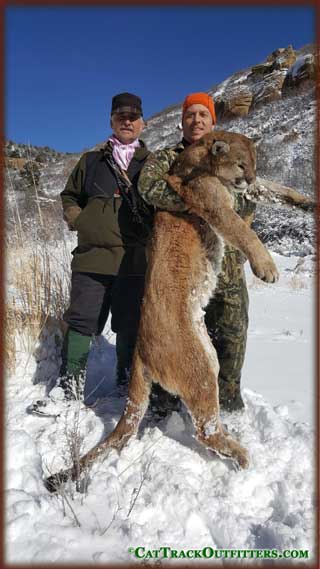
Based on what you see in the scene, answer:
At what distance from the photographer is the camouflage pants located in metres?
3.03

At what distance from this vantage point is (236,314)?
3.05 meters

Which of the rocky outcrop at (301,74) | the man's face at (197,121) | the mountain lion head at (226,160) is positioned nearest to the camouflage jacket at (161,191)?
the mountain lion head at (226,160)

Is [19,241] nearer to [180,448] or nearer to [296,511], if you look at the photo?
[180,448]

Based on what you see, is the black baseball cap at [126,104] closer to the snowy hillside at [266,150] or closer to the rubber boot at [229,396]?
the snowy hillside at [266,150]

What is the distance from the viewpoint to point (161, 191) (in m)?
2.59

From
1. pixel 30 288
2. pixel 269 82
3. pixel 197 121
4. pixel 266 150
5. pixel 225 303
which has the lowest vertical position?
pixel 225 303

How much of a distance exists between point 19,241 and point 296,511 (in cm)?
365

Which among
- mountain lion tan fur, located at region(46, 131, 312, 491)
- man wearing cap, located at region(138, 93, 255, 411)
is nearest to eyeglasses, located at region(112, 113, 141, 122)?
man wearing cap, located at region(138, 93, 255, 411)

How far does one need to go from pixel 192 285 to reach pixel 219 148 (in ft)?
2.90

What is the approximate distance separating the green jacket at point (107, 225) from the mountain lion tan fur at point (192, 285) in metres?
0.53

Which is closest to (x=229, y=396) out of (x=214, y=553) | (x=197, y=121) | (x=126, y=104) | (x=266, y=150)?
(x=214, y=553)

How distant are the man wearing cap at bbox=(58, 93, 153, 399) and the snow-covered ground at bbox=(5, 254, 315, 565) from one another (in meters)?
0.47

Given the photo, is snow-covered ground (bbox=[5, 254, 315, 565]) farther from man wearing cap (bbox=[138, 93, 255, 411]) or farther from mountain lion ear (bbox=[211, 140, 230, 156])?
mountain lion ear (bbox=[211, 140, 230, 156])

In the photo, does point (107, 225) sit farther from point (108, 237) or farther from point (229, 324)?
point (229, 324)
